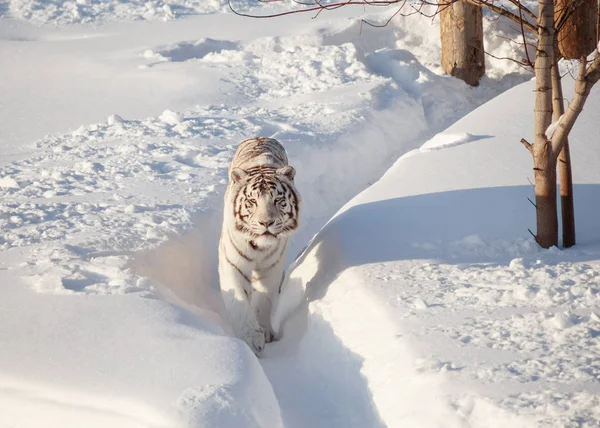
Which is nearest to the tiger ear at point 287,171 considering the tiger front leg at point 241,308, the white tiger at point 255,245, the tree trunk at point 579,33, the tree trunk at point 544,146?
the white tiger at point 255,245

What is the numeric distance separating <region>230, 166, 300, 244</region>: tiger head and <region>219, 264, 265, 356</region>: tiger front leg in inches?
12.5

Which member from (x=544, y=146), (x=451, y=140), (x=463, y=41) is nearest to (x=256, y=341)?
(x=544, y=146)

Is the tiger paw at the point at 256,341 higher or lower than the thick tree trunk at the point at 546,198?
lower

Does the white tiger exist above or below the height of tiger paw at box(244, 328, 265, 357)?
above

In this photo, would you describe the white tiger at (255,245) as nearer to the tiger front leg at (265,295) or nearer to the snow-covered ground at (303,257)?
the tiger front leg at (265,295)

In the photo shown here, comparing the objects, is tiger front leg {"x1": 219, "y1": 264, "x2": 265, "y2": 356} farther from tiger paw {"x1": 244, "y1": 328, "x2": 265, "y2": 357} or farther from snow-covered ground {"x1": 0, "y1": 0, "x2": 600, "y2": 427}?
snow-covered ground {"x1": 0, "y1": 0, "x2": 600, "y2": 427}

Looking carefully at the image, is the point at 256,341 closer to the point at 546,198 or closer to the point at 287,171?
the point at 287,171

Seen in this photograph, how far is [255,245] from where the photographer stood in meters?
5.11

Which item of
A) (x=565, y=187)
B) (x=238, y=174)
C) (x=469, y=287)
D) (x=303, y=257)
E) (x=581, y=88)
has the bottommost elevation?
(x=303, y=257)

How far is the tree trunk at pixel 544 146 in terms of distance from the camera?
470cm

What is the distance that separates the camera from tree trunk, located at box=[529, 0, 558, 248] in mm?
4695

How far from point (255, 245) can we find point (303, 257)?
89 centimetres

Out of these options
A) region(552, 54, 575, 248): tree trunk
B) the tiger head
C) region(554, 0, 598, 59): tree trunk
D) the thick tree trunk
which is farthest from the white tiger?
region(554, 0, 598, 59): tree trunk

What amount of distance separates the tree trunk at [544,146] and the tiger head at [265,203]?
60.1 inches
